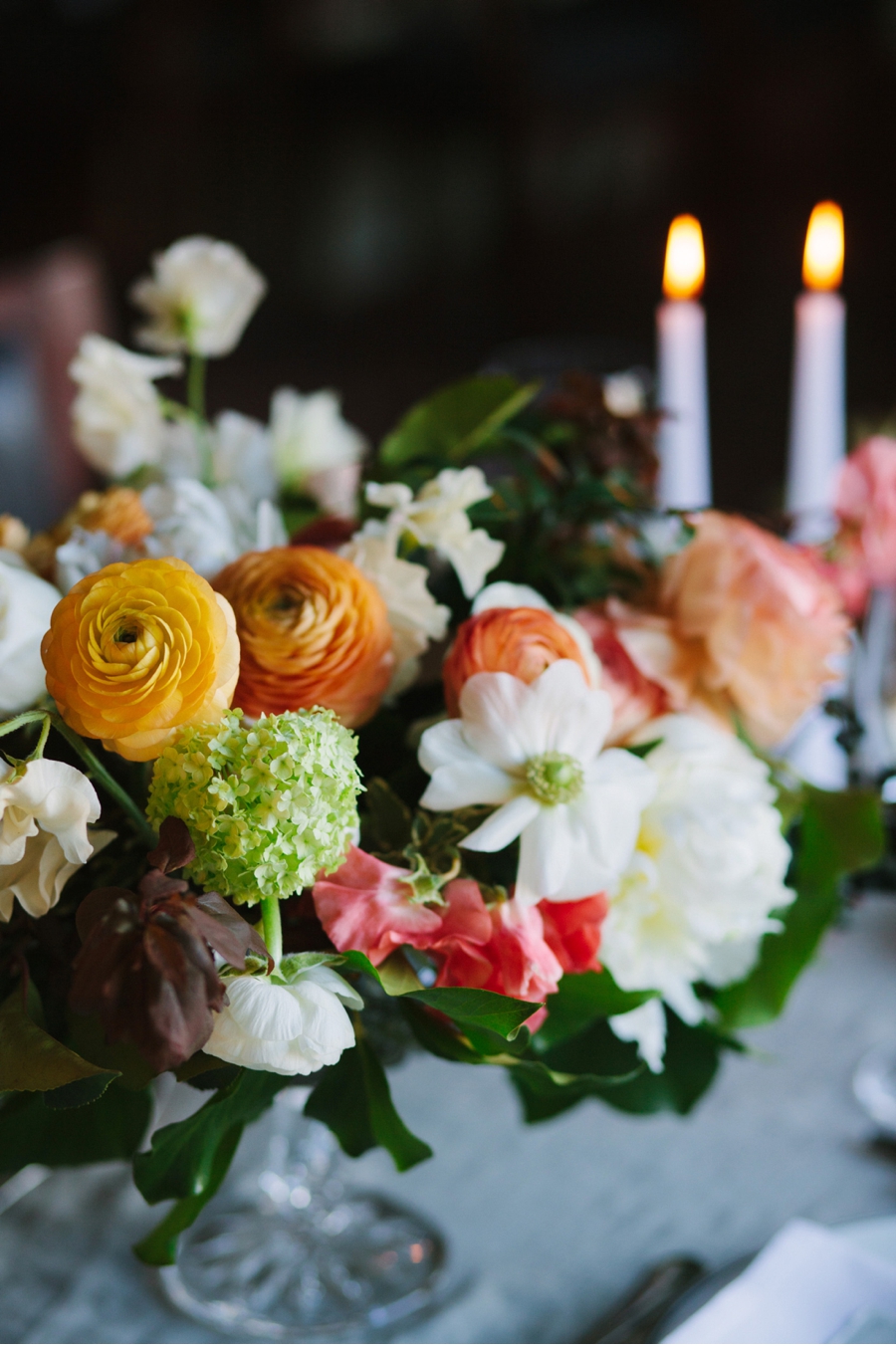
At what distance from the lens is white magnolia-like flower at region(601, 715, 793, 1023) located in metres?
0.46

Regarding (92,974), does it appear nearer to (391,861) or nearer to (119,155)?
(391,861)

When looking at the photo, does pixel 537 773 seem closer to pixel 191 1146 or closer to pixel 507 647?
pixel 507 647

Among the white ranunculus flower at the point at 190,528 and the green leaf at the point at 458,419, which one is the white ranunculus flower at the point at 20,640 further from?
the green leaf at the point at 458,419

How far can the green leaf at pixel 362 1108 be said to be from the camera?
433 millimetres

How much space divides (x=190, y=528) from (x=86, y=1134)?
24 cm

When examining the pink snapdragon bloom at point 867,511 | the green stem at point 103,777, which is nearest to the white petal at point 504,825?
the green stem at point 103,777

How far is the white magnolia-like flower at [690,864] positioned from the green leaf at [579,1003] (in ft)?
0.04

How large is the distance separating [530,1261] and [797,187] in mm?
2731

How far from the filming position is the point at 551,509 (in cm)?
56

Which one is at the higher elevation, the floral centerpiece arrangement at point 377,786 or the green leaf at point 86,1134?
the floral centerpiece arrangement at point 377,786

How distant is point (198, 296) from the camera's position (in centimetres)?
60

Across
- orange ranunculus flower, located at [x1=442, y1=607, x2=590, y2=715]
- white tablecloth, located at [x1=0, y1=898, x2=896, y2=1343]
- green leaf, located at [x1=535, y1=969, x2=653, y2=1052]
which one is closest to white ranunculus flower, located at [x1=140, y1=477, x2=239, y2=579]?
orange ranunculus flower, located at [x1=442, y1=607, x2=590, y2=715]

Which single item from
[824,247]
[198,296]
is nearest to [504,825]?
[198,296]

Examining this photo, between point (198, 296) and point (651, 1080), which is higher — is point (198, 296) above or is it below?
above
